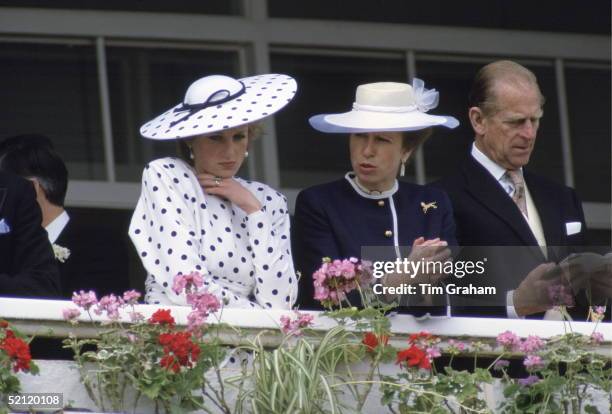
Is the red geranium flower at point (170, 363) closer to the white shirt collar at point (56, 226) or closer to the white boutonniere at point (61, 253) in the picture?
the white boutonniere at point (61, 253)

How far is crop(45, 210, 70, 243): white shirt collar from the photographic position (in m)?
8.20

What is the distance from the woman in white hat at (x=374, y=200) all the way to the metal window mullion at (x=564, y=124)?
3.56 m

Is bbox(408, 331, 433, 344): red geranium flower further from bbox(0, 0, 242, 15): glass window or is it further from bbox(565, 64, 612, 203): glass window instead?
bbox(565, 64, 612, 203): glass window

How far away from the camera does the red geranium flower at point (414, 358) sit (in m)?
6.66

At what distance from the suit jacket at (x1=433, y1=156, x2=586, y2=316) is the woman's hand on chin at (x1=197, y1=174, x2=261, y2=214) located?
0.83 meters

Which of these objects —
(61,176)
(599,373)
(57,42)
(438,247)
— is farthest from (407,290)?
(57,42)

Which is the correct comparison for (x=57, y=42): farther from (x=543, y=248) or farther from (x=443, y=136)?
(x=543, y=248)

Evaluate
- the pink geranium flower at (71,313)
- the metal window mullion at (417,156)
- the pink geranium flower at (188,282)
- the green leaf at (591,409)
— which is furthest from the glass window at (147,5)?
the green leaf at (591,409)

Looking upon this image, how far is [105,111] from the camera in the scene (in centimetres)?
1036

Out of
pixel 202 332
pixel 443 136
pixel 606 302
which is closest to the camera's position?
pixel 202 332

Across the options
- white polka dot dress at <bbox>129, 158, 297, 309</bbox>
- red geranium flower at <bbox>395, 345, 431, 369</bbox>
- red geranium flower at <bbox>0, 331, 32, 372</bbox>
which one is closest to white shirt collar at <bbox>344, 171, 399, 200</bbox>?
white polka dot dress at <bbox>129, 158, 297, 309</bbox>

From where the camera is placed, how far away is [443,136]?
11.1 meters

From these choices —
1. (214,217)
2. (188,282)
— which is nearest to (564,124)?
(214,217)

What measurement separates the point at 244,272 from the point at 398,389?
730 millimetres
